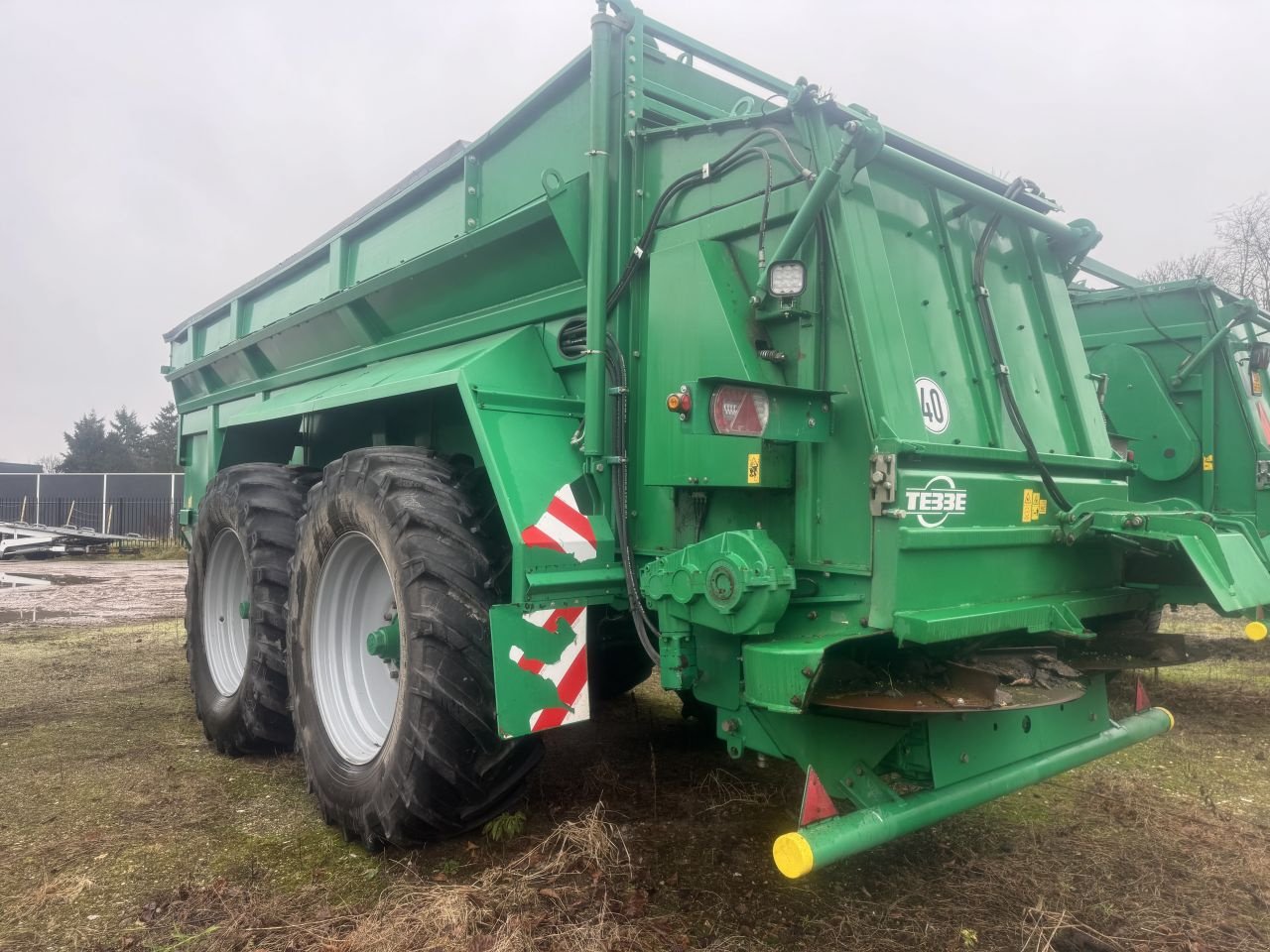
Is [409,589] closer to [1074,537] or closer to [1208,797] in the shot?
[1074,537]

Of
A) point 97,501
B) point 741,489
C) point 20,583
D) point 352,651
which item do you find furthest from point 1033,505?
point 97,501

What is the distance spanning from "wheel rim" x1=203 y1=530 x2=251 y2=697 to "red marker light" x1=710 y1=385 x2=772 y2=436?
3701mm

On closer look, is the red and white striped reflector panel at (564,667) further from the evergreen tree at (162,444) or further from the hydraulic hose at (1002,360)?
the evergreen tree at (162,444)

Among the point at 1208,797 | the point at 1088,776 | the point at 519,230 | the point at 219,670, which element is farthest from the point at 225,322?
the point at 1208,797

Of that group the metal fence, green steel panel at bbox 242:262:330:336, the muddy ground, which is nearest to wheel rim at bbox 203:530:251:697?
the muddy ground

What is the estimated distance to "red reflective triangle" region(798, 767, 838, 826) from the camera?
7.92 feet

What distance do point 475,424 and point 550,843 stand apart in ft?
5.04

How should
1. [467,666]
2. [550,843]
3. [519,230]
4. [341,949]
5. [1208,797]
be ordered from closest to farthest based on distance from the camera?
[341,949] < [467,666] < [550,843] < [519,230] < [1208,797]

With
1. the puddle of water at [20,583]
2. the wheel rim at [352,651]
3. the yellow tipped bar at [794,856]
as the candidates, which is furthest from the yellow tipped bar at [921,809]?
the puddle of water at [20,583]

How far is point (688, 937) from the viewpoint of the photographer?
261cm

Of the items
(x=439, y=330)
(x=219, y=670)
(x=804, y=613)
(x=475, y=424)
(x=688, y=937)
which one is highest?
(x=439, y=330)

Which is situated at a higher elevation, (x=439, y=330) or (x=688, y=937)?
(x=439, y=330)

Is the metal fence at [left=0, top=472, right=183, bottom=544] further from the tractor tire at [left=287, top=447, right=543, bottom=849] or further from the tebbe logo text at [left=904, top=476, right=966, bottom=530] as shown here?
the tebbe logo text at [left=904, top=476, right=966, bottom=530]

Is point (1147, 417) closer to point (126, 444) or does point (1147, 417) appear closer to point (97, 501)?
→ point (97, 501)
